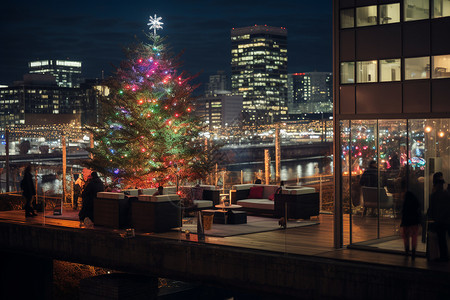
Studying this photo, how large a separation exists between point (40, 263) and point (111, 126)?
590cm

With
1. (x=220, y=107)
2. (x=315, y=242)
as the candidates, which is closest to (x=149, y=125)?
(x=315, y=242)

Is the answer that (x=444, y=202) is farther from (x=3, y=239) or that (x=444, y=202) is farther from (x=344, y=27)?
(x=3, y=239)

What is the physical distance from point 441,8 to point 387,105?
201 centimetres

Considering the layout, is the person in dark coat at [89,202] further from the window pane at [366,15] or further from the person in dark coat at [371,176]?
the window pane at [366,15]

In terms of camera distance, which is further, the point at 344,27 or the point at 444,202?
the point at 344,27

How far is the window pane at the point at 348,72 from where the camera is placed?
12.0m

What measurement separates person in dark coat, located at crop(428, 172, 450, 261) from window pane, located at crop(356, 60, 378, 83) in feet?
8.23

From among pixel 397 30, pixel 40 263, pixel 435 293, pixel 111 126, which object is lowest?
pixel 40 263

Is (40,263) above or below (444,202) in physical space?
below

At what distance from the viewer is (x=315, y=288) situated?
10039mm

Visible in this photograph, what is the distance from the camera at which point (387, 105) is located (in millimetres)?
11539

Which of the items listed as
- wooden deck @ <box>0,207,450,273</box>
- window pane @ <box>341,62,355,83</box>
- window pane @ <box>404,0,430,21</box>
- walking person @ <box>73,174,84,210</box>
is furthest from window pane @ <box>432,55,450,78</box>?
walking person @ <box>73,174,84,210</box>

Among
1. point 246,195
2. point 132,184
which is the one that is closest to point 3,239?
point 132,184

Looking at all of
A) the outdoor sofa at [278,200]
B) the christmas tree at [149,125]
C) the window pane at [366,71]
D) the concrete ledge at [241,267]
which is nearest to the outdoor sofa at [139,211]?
the concrete ledge at [241,267]
